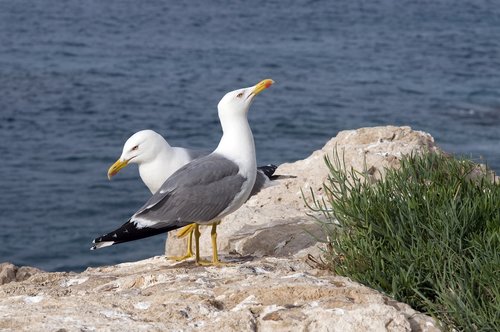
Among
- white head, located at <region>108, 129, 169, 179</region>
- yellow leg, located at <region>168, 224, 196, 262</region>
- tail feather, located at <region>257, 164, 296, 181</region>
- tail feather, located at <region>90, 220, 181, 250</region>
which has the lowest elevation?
yellow leg, located at <region>168, 224, 196, 262</region>

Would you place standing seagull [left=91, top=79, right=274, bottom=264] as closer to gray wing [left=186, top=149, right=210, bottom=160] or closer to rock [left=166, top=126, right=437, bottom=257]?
rock [left=166, top=126, right=437, bottom=257]

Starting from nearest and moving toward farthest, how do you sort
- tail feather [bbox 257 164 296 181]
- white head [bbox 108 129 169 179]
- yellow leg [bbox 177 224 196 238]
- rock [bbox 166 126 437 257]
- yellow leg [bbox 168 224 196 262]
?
yellow leg [bbox 168 224 196 262], rock [bbox 166 126 437 257], yellow leg [bbox 177 224 196 238], white head [bbox 108 129 169 179], tail feather [bbox 257 164 296 181]

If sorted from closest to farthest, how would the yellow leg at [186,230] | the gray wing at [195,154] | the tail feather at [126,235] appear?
the tail feather at [126,235] → the yellow leg at [186,230] → the gray wing at [195,154]

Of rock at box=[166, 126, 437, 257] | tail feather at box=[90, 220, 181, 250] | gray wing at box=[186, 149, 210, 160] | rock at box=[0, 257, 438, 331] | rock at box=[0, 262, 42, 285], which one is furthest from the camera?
gray wing at box=[186, 149, 210, 160]

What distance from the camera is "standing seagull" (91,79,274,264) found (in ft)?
22.9

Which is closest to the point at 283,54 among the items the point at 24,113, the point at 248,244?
the point at 24,113

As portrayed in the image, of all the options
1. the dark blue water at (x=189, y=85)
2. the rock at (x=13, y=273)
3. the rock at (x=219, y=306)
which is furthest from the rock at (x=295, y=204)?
the dark blue water at (x=189, y=85)

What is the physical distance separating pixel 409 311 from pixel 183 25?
3098 cm

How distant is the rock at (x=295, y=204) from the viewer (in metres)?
7.33

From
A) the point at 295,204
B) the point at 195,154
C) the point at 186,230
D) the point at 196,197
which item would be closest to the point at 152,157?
the point at 195,154

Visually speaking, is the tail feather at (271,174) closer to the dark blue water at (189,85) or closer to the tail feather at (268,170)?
the tail feather at (268,170)

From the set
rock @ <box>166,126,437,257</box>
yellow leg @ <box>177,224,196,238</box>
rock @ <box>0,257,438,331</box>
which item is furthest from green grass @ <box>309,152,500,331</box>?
yellow leg @ <box>177,224,196,238</box>

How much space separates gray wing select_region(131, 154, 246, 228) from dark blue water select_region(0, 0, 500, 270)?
10.3m

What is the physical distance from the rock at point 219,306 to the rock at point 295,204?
1.35m
